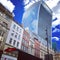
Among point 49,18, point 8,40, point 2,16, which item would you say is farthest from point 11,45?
point 49,18

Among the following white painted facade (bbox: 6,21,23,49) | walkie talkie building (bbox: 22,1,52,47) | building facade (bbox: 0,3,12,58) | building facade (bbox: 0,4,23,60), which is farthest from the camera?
walkie talkie building (bbox: 22,1,52,47)

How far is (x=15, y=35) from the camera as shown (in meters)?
19.4

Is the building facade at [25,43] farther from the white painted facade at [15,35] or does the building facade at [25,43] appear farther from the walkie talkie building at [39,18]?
the walkie talkie building at [39,18]

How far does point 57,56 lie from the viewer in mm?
27953

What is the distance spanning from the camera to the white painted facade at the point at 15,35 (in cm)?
1775

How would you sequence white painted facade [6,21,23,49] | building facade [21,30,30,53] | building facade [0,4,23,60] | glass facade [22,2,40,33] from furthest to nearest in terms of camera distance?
glass facade [22,2,40,33] < building facade [21,30,30,53] < white painted facade [6,21,23,49] < building facade [0,4,23,60]

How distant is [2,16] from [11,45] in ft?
16.7

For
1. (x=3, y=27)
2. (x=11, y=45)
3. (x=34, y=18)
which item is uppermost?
(x=34, y=18)

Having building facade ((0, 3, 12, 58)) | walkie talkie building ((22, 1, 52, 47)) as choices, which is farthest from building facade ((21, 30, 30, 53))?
walkie talkie building ((22, 1, 52, 47))

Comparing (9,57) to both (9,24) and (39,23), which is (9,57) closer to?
(9,24)

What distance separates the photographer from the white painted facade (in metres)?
17.8

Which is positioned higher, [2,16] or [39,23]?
[39,23]

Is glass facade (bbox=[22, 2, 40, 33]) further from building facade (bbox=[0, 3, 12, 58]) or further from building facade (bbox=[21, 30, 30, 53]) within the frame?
building facade (bbox=[0, 3, 12, 58])

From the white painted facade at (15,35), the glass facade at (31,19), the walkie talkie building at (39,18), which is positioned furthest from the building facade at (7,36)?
the walkie talkie building at (39,18)
